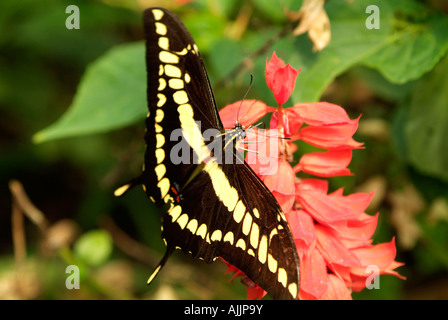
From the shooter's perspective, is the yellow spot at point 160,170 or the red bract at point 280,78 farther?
the yellow spot at point 160,170

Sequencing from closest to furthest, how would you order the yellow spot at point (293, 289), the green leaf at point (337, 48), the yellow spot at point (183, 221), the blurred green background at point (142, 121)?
the yellow spot at point (293, 289) < the yellow spot at point (183, 221) < the green leaf at point (337, 48) < the blurred green background at point (142, 121)

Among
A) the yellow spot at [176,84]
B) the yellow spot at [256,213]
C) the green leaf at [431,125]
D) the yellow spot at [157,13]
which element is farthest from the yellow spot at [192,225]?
the green leaf at [431,125]

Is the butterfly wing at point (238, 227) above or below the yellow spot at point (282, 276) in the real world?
above

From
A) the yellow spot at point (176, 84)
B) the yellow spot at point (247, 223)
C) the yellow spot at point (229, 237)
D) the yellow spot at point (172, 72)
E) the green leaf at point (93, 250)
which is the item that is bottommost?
the green leaf at point (93, 250)

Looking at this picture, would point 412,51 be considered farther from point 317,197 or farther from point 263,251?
point 263,251

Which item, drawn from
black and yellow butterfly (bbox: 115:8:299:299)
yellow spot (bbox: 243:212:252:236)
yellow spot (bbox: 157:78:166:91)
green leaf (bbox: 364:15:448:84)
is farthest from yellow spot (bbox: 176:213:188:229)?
green leaf (bbox: 364:15:448:84)

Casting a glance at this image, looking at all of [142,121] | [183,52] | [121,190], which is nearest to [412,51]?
[183,52]

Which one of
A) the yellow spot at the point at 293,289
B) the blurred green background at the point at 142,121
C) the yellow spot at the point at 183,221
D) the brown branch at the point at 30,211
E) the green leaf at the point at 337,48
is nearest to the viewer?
the yellow spot at the point at 293,289

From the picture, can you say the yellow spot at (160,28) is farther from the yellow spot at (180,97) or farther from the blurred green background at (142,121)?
the blurred green background at (142,121)
